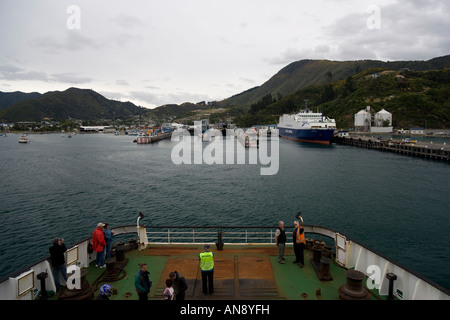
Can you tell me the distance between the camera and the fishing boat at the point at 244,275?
730cm

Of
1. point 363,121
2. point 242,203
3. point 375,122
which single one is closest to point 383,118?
point 375,122

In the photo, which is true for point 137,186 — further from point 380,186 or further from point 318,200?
point 380,186

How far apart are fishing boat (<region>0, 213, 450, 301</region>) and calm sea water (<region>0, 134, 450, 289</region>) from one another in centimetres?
1087

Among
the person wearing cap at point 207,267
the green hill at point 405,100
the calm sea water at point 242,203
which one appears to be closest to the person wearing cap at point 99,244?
the person wearing cap at point 207,267

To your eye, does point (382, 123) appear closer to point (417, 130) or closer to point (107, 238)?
point (417, 130)

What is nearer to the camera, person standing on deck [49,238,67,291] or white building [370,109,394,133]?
person standing on deck [49,238,67,291]

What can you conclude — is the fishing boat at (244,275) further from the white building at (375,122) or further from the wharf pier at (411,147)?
the white building at (375,122)

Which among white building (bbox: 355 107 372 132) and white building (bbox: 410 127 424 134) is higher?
white building (bbox: 355 107 372 132)

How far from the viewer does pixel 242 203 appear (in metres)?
30.5

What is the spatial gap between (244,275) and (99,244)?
542cm

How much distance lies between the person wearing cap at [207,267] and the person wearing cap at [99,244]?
13.8ft

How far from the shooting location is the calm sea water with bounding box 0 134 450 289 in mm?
20859

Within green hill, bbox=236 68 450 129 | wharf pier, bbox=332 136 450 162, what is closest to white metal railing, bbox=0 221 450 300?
wharf pier, bbox=332 136 450 162

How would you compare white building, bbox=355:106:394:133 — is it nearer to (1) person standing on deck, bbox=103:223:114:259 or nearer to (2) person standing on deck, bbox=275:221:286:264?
(2) person standing on deck, bbox=275:221:286:264
